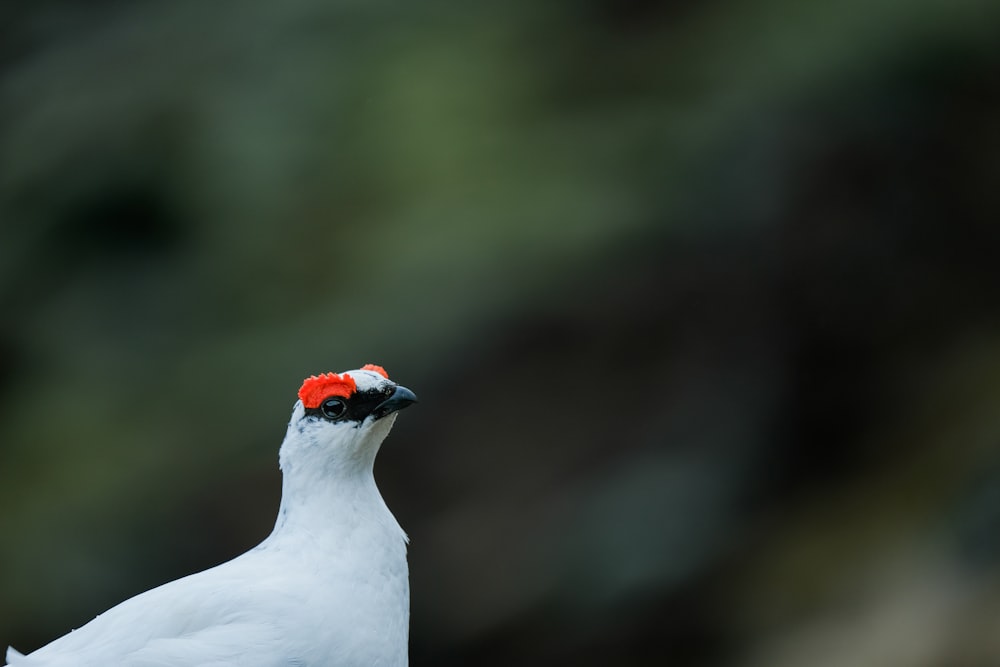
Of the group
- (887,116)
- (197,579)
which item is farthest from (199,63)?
(197,579)

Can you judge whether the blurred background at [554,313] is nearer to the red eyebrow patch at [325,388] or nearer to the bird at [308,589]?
the bird at [308,589]

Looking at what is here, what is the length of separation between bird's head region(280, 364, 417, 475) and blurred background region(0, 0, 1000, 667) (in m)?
3.63

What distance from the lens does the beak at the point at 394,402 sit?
3.78m

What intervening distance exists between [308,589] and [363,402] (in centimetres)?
62

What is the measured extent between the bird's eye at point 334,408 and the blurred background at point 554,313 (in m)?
3.71

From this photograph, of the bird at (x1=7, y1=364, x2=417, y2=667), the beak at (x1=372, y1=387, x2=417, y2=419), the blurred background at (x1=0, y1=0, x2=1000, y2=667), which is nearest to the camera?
the bird at (x1=7, y1=364, x2=417, y2=667)

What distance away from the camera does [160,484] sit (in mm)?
8273

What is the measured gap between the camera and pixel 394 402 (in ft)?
12.4

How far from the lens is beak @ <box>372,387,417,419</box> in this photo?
12.4ft

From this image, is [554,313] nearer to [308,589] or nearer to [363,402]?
[363,402]

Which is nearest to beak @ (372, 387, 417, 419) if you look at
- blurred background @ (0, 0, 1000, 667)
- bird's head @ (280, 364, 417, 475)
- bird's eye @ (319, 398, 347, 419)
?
bird's head @ (280, 364, 417, 475)

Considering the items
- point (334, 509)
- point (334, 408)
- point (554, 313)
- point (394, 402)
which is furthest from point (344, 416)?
point (554, 313)

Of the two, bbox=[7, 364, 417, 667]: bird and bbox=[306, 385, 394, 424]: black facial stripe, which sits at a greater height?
bbox=[306, 385, 394, 424]: black facial stripe

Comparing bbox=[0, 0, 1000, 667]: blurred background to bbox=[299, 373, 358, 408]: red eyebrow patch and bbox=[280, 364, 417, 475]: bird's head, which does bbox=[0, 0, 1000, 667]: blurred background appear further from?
bbox=[299, 373, 358, 408]: red eyebrow patch
